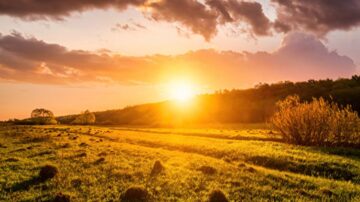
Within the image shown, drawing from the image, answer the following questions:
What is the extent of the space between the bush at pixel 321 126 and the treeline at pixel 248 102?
6029 centimetres

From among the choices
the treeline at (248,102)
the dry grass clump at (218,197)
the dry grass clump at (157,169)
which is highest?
the treeline at (248,102)

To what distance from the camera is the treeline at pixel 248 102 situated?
11244 cm

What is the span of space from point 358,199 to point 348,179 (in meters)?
6.34

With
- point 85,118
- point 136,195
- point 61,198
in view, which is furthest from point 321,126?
point 85,118

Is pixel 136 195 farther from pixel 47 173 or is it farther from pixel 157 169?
pixel 47 173

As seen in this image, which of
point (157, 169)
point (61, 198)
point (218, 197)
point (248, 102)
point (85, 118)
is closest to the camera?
point (218, 197)

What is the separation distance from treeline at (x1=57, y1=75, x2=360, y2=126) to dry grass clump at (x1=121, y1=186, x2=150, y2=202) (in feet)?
298

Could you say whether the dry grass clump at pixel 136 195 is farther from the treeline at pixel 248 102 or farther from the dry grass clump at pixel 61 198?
the treeline at pixel 248 102

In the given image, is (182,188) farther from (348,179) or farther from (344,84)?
(344,84)

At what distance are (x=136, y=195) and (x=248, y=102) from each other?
11574 cm

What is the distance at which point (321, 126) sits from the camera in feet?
141

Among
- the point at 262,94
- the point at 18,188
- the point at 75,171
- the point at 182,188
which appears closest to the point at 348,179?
→ the point at 182,188

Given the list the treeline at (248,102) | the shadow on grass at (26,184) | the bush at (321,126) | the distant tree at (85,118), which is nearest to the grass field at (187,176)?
the shadow on grass at (26,184)

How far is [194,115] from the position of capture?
135000 mm
